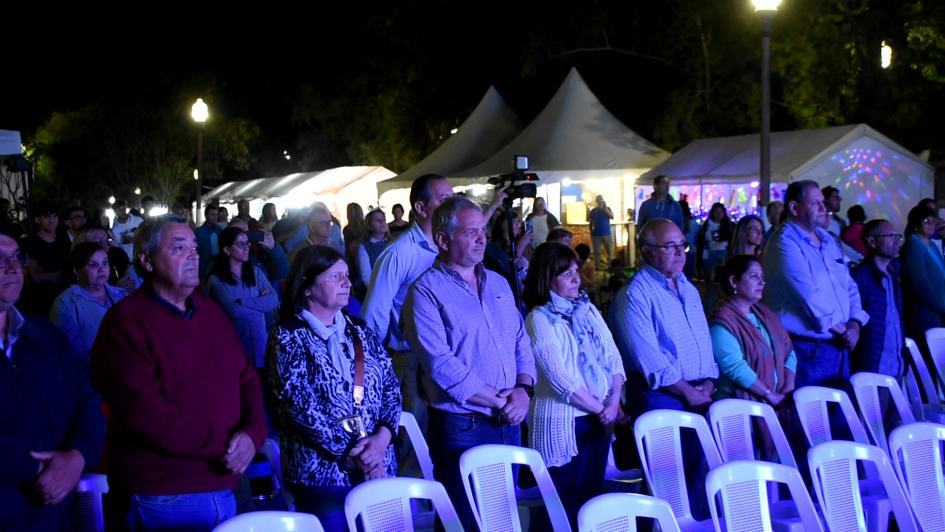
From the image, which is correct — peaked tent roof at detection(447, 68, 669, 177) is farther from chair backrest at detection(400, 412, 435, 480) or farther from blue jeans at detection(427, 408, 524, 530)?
blue jeans at detection(427, 408, 524, 530)

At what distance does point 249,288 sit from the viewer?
675 cm

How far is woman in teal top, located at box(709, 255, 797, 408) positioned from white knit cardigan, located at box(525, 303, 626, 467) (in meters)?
0.85

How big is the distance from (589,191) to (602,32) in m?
8.11

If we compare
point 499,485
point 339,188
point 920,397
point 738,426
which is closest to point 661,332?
point 738,426

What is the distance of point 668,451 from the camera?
4582mm

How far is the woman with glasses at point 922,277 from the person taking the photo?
7684 millimetres

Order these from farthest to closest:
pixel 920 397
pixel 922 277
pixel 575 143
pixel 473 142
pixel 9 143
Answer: pixel 473 142 < pixel 575 143 < pixel 9 143 < pixel 922 277 < pixel 920 397

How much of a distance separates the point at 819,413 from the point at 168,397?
3310 mm

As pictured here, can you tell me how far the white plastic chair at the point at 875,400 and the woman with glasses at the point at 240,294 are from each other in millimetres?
3659

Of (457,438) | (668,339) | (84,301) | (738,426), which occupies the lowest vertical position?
(738,426)

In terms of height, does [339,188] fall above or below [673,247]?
above

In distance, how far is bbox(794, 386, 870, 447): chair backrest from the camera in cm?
507

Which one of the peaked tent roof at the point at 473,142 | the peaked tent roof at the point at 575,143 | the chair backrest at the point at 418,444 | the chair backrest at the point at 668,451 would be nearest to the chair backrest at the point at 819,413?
the chair backrest at the point at 668,451

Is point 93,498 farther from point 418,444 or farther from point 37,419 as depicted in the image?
point 418,444
